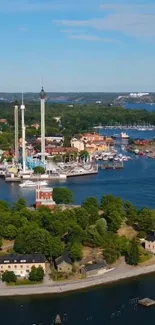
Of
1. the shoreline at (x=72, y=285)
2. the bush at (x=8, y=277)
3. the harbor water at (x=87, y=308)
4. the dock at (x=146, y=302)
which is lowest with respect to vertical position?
the harbor water at (x=87, y=308)

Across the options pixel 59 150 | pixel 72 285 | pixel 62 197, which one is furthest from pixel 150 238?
pixel 59 150

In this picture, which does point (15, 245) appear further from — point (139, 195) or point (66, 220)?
point (139, 195)

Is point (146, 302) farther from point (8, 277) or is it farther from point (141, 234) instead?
point (141, 234)

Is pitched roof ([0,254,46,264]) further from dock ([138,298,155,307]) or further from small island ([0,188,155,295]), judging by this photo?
dock ([138,298,155,307])

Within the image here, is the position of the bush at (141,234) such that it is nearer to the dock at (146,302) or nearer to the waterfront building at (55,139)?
the dock at (146,302)

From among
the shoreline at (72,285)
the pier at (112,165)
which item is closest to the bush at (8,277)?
the shoreline at (72,285)
